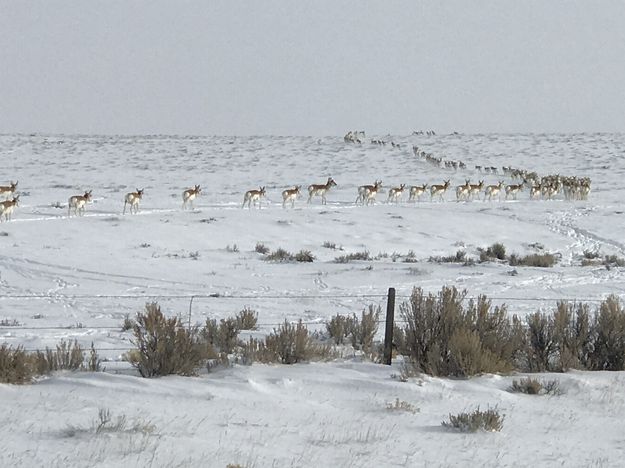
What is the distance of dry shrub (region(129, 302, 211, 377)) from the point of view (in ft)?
26.1

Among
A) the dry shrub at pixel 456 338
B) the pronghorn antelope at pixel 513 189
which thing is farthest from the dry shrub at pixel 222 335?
the pronghorn antelope at pixel 513 189

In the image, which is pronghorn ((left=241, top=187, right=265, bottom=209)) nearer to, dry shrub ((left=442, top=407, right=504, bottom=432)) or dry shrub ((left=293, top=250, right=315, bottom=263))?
dry shrub ((left=293, top=250, right=315, bottom=263))

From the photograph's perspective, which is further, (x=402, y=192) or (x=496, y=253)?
(x=402, y=192)

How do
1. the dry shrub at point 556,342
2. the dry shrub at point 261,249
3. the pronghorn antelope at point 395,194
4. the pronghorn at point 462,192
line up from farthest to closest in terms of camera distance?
the pronghorn at point 462,192, the pronghorn antelope at point 395,194, the dry shrub at point 261,249, the dry shrub at point 556,342

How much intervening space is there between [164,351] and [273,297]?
120 inches

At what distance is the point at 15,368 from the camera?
7.48m

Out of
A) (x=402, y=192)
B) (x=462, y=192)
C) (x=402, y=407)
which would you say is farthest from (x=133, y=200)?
(x=402, y=407)

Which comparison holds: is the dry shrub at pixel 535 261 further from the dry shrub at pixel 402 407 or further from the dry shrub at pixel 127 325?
the dry shrub at pixel 402 407

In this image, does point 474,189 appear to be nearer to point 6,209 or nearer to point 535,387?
Result: point 6,209

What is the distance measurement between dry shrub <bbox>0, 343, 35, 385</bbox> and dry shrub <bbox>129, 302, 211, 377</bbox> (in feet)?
3.50

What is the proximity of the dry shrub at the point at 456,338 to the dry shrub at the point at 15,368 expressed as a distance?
3966 mm

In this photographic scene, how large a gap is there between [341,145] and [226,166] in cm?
1821

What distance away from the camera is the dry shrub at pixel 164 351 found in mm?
7945

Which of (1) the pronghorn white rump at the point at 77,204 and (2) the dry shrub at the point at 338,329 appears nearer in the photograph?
(2) the dry shrub at the point at 338,329
